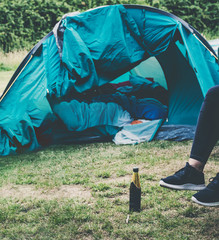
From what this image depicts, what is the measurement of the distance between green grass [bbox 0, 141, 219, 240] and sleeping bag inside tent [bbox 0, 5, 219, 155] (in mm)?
371

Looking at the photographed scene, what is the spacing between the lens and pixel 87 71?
12.7 feet

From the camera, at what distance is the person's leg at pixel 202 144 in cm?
205

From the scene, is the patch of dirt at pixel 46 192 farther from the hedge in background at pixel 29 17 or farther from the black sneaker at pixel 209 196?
the hedge in background at pixel 29 17

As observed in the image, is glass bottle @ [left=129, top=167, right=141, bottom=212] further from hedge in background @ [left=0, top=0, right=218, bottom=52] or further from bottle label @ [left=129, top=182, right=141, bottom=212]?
hedge in background @ [left=0, top=0, right=218, bottom=52]

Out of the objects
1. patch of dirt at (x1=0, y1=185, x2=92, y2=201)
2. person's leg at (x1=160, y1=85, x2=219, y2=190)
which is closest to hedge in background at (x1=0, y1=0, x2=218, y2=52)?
patch of dirt at (x1=0, y1=185, x2=92, y2=201)

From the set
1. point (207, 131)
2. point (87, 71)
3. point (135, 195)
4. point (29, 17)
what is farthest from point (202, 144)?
point (29, 17)

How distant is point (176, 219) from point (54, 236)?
0.77m

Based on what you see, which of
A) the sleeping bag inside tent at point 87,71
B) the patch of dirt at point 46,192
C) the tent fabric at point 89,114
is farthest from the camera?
the tent fabric at point 89,114

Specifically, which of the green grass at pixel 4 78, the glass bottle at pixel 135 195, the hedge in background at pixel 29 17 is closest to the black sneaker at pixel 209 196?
the glass bottle at pixel 135 195

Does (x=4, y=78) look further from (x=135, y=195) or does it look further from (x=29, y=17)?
(x=135, y=195)

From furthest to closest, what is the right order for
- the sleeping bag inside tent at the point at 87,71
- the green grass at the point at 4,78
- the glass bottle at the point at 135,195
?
the green grass at the point at 4,78 < the sleeping bag inside tent at the point at 87,71 < the glass bottle at the point at 135,195

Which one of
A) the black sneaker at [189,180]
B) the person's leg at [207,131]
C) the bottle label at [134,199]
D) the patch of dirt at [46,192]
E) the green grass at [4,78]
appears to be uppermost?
the person's leg at [207,131]

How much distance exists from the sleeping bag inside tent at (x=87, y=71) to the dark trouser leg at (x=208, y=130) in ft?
5.58

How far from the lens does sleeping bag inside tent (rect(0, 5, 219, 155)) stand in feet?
12.6
